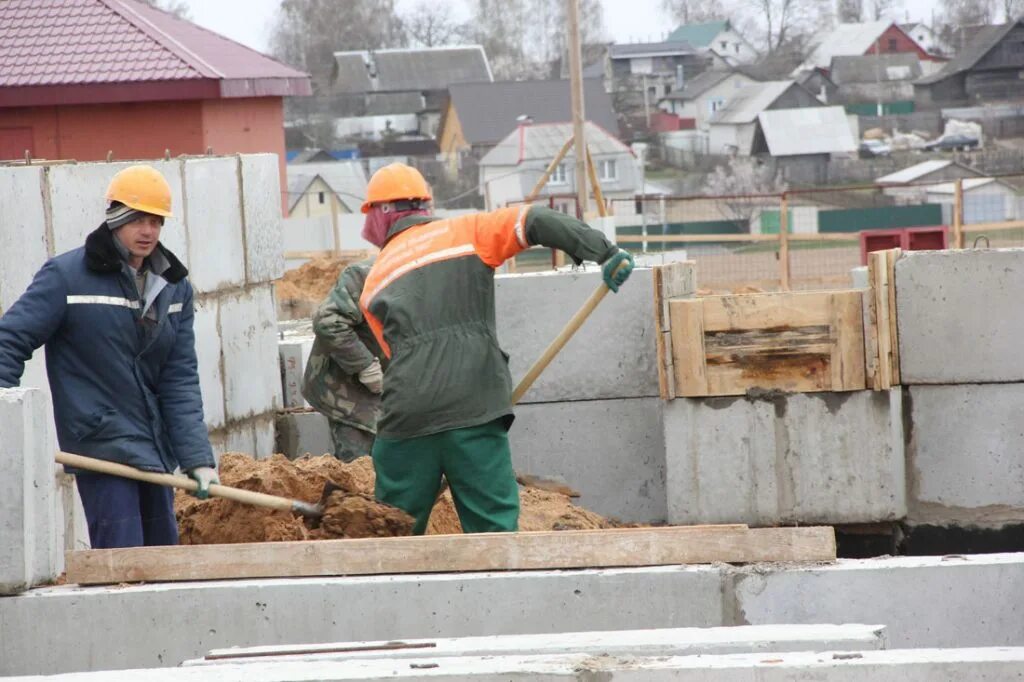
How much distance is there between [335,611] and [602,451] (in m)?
3.92

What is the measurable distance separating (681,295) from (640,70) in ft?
279

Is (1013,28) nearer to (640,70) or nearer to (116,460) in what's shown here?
(640,70)

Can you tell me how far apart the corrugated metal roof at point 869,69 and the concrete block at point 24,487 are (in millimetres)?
75523

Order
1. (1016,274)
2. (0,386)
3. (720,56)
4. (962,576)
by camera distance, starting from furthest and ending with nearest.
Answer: (720,56) → (1016,274) → (0,386) → (962,576)

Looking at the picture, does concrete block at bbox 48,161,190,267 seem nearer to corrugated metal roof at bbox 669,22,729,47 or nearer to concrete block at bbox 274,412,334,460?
concrete block at bbox 274,412,334,460

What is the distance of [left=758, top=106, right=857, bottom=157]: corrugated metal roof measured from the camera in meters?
56.4

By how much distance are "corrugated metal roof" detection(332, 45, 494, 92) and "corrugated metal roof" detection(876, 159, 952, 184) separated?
2932 cm

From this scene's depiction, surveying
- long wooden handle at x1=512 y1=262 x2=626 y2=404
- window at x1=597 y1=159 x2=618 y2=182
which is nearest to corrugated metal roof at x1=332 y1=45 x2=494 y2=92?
window at x1=597 y1=159 x2=618 y2=182

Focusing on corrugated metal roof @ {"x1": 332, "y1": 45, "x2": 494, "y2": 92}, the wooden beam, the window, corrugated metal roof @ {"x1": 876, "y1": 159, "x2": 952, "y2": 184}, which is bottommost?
the wooden beam

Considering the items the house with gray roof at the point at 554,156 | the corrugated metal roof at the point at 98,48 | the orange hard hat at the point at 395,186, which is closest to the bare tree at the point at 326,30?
the house with gray roof at the point at 554,156

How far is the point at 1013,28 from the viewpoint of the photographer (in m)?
64.2

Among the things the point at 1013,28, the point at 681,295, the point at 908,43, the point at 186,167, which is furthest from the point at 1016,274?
the point at 908,43

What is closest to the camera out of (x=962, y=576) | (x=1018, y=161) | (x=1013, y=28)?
(x=962, y=576)

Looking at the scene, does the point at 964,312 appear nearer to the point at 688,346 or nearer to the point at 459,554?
the point at 688,346
